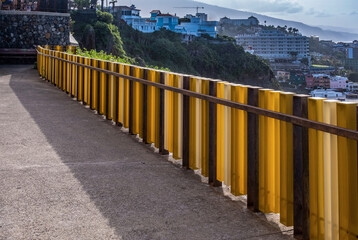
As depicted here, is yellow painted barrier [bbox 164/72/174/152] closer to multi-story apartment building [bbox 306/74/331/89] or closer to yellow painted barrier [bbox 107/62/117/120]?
yellow painted barrier [bbox 107/62/117/120]

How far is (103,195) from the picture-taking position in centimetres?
503

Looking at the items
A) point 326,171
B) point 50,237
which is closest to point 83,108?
point 50,237

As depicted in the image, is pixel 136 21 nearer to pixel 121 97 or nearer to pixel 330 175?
pixel 121 97

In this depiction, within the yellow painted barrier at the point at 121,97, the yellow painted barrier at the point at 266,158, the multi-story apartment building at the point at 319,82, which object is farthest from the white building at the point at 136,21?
the yellow painted barrier at the point at 266,158

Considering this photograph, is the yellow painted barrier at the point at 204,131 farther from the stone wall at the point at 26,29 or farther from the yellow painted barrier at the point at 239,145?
the stone wall at the point at 26,29

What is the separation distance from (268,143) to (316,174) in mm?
668

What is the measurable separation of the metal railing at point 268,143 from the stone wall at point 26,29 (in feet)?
88.8

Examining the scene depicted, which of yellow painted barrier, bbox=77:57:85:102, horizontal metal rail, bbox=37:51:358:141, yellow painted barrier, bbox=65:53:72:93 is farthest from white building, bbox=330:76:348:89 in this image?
horizontal metal rail, bbox=37:51:358:141

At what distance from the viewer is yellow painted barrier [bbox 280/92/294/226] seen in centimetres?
409

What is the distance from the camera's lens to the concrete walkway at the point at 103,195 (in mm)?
4094

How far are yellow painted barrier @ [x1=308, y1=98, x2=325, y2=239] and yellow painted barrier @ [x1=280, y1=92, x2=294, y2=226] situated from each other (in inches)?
10.1

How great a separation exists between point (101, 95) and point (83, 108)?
144 centimetres

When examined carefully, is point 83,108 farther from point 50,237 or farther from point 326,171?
point 326,171

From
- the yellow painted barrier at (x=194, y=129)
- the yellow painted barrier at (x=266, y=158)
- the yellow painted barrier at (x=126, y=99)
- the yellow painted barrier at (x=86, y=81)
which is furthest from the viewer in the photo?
the yellow painted barrier at (x=86, y=81)
